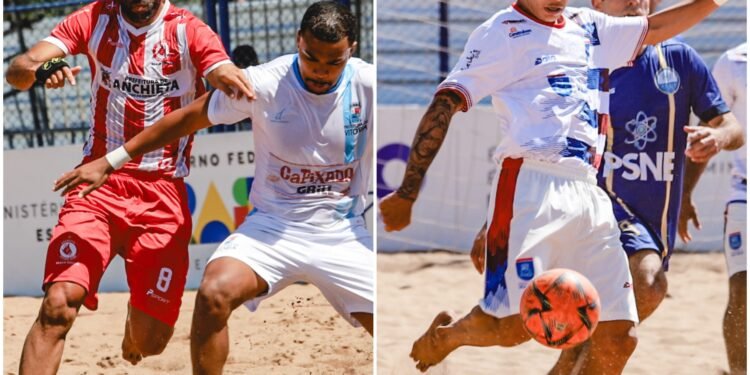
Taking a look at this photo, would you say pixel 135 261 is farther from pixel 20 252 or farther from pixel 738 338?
pixel 20 252

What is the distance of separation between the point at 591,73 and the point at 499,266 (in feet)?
2.75

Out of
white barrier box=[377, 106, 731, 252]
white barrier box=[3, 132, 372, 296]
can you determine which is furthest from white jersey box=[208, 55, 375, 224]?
white barrier box=[377, 106, 731, 252]

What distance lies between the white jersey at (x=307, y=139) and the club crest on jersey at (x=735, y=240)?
6.57 feet

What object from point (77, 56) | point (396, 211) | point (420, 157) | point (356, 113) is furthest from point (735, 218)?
point (77, 56)

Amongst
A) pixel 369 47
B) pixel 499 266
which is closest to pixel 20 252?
pixel 369 47

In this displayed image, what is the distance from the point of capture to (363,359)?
6.39 m

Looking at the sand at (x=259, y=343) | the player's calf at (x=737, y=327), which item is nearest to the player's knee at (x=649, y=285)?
the player's calf at (x=737, y=327)

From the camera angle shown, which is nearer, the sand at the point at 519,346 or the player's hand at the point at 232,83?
the player's hand at the point at 232,83

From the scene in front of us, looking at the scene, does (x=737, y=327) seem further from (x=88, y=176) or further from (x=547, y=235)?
(x=88, y=176)

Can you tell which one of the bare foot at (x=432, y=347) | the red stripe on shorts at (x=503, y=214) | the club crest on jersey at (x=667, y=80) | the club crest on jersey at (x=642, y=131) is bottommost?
the bare foot at (x=432, y=347)

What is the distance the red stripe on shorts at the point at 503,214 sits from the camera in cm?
435

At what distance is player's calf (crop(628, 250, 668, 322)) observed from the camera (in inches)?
199

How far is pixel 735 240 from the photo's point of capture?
5.77m

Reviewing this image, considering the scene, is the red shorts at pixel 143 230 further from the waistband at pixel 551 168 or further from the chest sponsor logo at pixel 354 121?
the waistband at pixel 551 168
